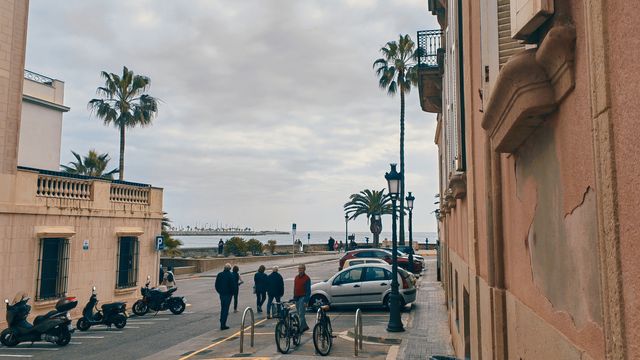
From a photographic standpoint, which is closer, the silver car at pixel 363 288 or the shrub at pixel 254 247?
the silver car at pixel 363 288

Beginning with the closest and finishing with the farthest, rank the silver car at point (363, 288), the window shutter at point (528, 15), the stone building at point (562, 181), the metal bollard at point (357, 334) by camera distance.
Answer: the stone building at point (562, 181) < the window shutter at point (528, 15) < the metal bollard at point (357, 334) < the silver car at point (363, 288)

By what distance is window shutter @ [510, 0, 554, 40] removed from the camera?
233 cm

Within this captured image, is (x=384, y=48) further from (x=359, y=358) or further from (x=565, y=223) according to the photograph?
(x=565, y=223)

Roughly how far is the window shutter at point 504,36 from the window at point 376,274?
15.2 metres

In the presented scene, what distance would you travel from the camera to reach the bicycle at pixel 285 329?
11.4m

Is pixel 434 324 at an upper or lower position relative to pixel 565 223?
lower

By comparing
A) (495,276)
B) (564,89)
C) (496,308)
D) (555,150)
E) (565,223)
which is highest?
(564,89)

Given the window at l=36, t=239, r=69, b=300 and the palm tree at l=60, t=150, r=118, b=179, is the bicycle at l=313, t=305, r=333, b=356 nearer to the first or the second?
the window at l=36, t=239, r=69, b=300

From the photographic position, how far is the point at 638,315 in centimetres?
155

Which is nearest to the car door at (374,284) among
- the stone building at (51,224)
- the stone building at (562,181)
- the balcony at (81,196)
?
the stone building at (51,224)

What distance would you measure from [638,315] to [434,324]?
14289 millimetres

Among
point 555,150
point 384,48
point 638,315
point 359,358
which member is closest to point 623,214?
point 638,315

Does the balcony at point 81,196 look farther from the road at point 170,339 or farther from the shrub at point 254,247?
the shrub at point 254,247

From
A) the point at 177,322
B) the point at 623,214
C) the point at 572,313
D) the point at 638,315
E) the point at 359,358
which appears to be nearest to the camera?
the point at 638,315
